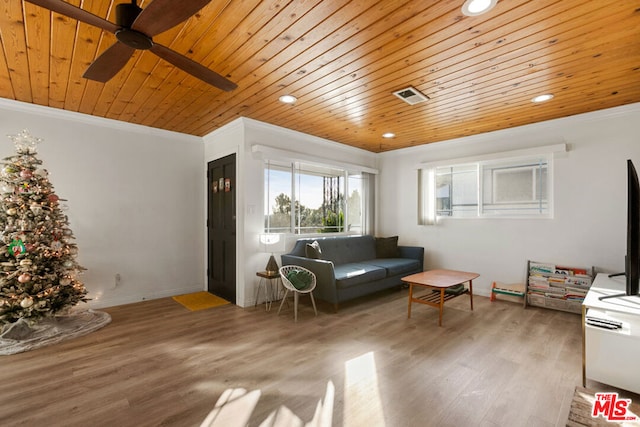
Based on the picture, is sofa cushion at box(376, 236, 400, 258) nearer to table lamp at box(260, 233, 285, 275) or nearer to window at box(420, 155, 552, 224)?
window at box(420, 155, 552, 224)

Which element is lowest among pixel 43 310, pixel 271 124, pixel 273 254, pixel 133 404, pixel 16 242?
pixel 133 404

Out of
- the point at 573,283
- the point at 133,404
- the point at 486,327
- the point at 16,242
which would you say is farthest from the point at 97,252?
the point at 573,283

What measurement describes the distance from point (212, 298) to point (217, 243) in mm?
827

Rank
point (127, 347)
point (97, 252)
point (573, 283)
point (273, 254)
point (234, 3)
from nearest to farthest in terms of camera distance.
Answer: point (234, 3) < point (127, 347) < point (573, 283) < point (97, 252) < point (273, 254)

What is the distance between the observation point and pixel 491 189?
4699mm

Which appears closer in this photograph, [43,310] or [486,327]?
[43,310]

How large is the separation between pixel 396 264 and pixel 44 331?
14.3ft

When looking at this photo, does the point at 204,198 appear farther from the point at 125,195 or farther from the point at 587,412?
the point at 587,412

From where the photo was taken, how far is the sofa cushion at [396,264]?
453cm

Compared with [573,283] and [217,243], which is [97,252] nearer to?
[217,243]

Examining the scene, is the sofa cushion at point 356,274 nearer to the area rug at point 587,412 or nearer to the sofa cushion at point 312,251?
the sofa cushion at point 312,251

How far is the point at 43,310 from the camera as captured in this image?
299cm

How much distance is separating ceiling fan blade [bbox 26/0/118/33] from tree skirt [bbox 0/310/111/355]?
115 inches

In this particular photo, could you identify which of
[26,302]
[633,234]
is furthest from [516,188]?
[26,302]
